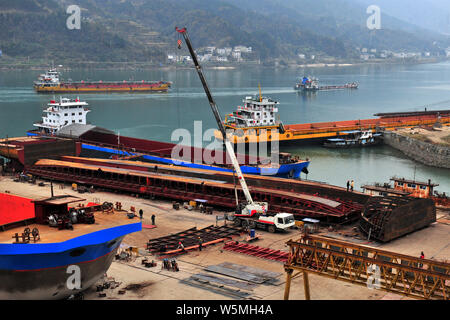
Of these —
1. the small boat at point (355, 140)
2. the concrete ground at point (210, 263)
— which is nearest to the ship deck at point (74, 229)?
the concrete ground at point (210, 263)

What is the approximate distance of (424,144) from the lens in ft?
169

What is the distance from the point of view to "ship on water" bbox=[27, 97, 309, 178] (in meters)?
35.5

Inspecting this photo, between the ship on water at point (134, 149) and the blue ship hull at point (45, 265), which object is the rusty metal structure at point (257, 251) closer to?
the blue ship hull at point (45, 265)

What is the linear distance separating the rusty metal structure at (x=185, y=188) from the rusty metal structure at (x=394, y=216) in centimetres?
164

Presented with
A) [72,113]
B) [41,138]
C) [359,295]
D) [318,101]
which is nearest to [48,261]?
[359,295]

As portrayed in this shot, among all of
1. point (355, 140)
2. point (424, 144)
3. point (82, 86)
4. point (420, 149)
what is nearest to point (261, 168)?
point (420, 149)

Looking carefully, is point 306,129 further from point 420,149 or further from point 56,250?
point 56,250

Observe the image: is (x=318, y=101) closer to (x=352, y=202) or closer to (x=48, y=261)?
(x=352, y=202)

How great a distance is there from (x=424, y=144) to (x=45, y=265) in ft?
145

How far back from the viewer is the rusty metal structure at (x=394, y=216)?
21.8m

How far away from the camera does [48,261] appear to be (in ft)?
47.2

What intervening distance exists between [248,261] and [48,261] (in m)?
7.79

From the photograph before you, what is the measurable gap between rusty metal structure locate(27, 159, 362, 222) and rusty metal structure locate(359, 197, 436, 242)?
5.38 feet

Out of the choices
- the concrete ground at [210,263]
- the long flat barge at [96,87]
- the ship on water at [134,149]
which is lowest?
the concrete ground at [210,263]
